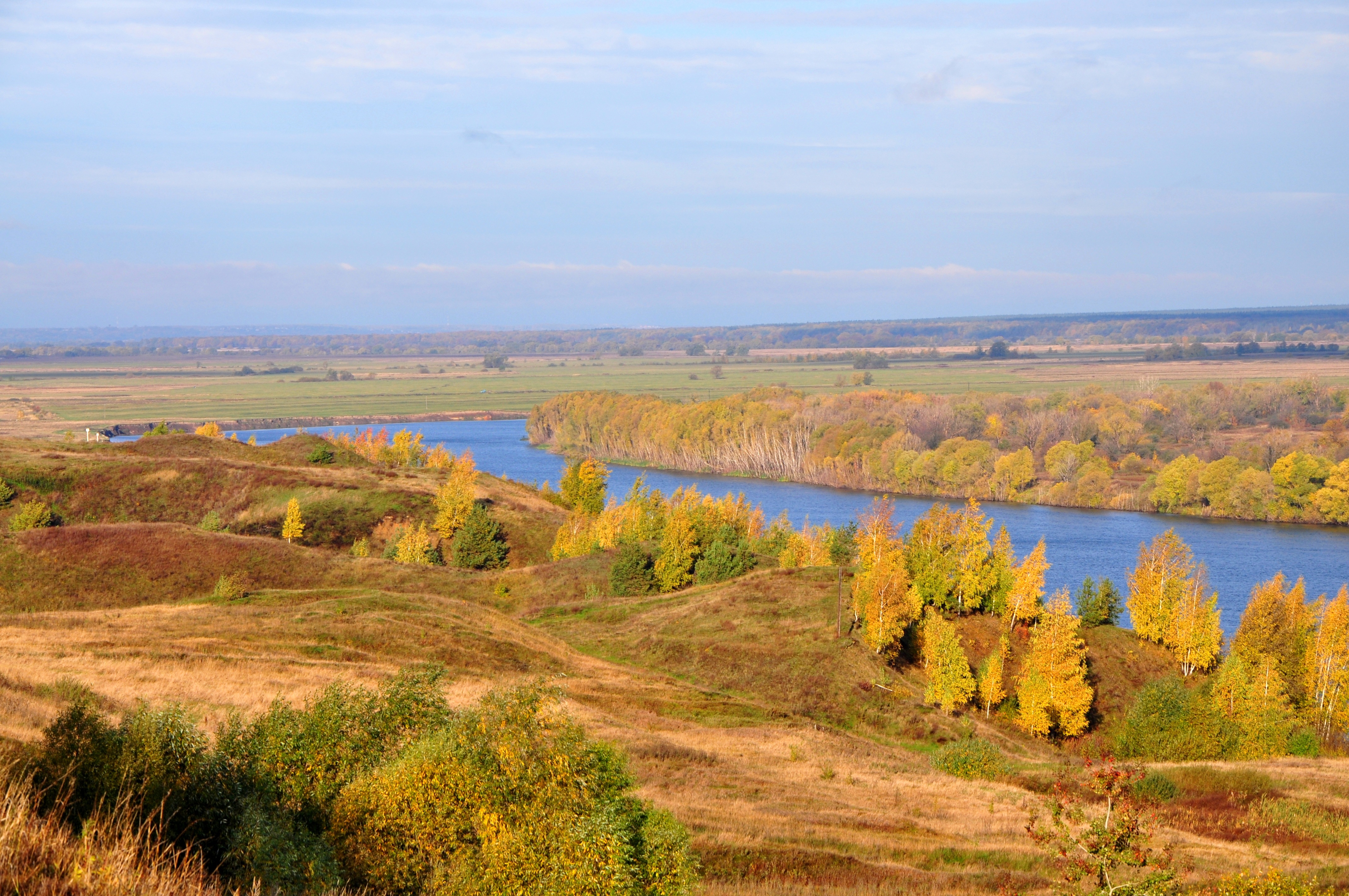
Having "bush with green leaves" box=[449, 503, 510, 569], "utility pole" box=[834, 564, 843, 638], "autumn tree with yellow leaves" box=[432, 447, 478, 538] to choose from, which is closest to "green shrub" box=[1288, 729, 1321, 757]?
"utility pole" box=[834, 564, 843, 638]

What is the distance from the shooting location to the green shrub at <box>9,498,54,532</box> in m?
77.5

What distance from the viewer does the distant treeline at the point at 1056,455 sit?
134 meters

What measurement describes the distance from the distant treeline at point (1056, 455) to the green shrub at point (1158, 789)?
108 metres

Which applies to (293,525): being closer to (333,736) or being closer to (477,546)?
(477,546)

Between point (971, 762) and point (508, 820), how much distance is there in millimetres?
29212

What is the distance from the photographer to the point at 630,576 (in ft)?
246

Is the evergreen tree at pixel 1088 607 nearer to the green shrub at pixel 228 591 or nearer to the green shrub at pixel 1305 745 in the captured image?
the green shrub at pixel 1305 745

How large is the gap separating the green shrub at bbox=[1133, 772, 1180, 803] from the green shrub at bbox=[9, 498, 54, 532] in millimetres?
73608

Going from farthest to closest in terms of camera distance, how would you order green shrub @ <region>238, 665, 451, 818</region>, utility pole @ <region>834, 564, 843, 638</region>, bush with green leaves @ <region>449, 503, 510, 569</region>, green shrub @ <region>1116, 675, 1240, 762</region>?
bush with green leaves @ <region>449, 503, 510, 569</region>, utility pole @ <region>834, 564, 843, 638</region>, green shrub @ <region>1116, 675, 1240, 762</region>, green shrub @ <region>238, 665, 451, 818</region>

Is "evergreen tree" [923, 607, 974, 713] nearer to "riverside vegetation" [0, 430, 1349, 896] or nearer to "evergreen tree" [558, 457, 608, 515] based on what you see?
"riverside vegetation" [0, 430, 1349, 896]

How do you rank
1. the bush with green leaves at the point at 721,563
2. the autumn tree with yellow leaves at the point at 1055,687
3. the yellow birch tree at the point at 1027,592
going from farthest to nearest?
the bush with green leaves at the point at 721,563 → the yellow birch tree at the point at 1027,592 → the autumn tree with yellow leaves at the point at 1055,687

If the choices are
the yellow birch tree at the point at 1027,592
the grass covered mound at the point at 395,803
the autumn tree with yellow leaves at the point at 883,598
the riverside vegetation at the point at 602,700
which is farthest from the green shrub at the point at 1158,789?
the grass covered mound at the point at 395,803

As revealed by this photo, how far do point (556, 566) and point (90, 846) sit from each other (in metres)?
69.2

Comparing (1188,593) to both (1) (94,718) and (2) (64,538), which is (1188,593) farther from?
(2) (64,538)
